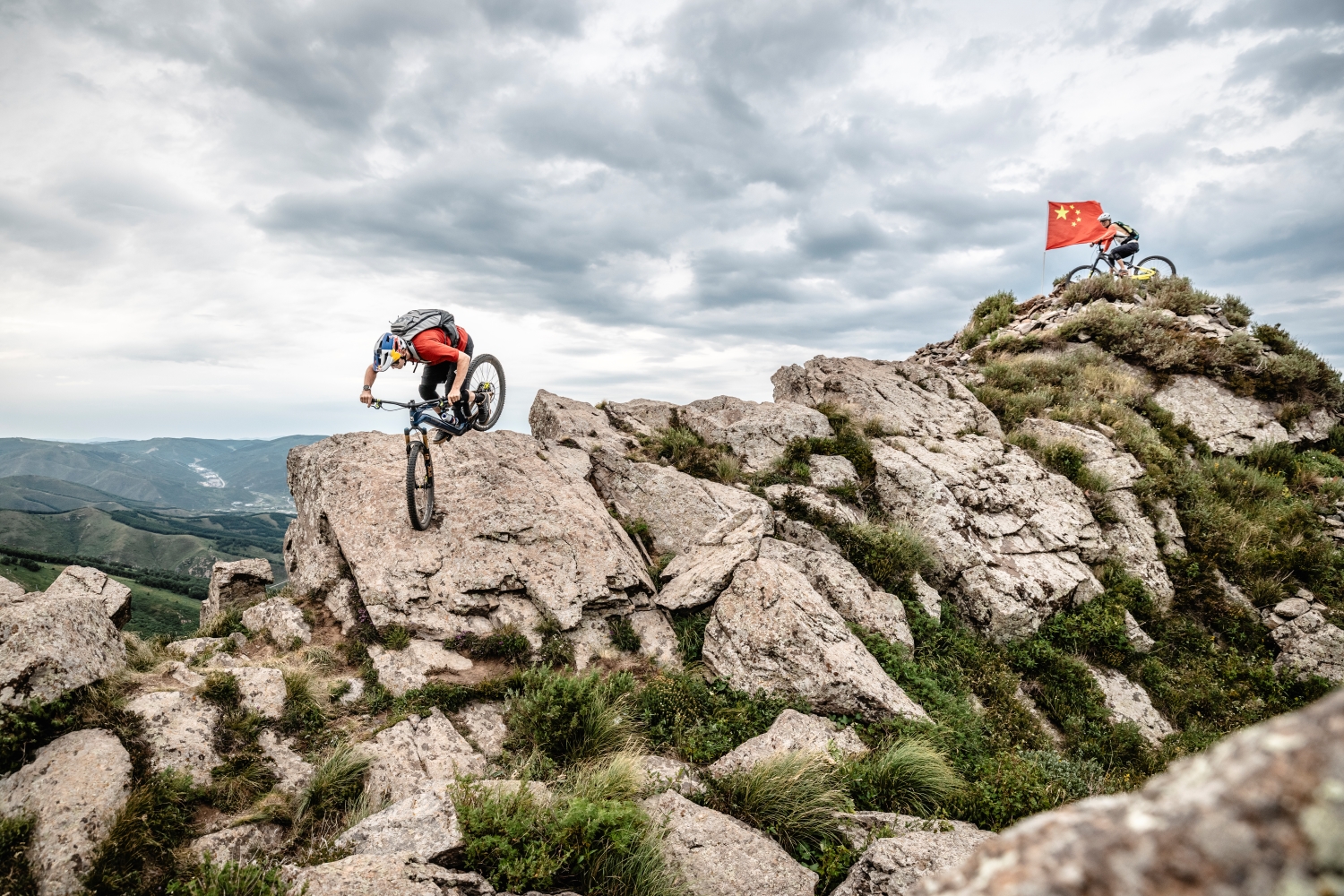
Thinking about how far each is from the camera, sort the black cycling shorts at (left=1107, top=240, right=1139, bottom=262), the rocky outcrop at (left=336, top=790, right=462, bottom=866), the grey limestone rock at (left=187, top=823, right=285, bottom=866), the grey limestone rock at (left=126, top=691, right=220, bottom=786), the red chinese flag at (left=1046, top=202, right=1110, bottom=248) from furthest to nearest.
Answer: the black cycling shorts at (left=1107, top=240, right=1139, bottom=262) < the red chinese flag at (left=1046, top=202, right=1110, bottom=248) < the grey limestone rock at (left=126, top=691, right=220, bottom=786) < the grey limestone rock at (left=187, top=823, right=285, bottom=866) < the rocky outcrop at (left=336, top=790, right=462, bottom=866)

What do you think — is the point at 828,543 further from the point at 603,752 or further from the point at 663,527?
the point at 603,752

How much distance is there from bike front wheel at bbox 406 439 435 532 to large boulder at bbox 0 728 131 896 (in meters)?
4.83

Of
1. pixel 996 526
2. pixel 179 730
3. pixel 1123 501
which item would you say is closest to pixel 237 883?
pixel 179 730

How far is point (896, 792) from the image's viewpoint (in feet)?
22.6

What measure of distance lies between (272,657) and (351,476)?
157 inches

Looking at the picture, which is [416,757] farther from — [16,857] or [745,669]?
[745,669]

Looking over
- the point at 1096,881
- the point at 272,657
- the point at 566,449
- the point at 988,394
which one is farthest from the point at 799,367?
the point at 1096,881

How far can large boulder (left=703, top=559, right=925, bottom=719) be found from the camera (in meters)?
8.40

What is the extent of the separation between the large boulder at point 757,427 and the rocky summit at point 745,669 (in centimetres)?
15

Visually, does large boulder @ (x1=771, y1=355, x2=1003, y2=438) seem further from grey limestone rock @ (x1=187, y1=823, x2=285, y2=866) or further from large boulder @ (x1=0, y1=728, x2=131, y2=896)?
large boulder @ (x1=0, y1=728, x2=131, y2=896)

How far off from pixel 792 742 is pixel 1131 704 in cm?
761

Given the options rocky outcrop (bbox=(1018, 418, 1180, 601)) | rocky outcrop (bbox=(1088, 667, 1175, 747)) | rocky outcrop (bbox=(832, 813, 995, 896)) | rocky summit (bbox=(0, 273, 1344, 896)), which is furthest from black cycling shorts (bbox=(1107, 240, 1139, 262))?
rocky outcrop (bbox=(832, 813, 995, 896))

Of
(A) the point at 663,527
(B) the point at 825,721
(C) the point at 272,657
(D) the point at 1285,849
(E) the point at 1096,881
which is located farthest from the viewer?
(A) the point at 663,527

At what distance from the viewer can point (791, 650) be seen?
8.87 m
